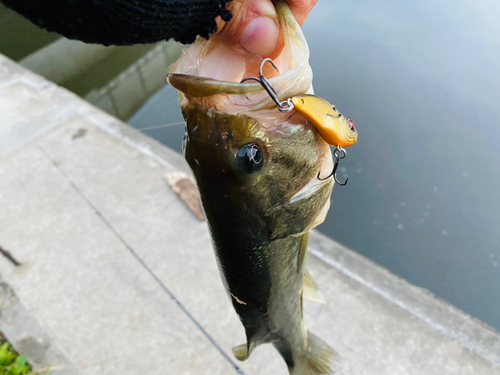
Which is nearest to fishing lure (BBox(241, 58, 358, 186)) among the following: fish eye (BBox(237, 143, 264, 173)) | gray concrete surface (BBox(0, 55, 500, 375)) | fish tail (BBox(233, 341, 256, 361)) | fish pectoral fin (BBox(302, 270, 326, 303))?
fish eye (BBox(237, 143, 264, 173))

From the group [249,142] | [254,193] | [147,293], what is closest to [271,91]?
[249,142]

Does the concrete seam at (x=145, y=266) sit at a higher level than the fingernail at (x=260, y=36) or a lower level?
lower

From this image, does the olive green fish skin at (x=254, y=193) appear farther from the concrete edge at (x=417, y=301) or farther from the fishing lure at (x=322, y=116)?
the concrete edge at (x=417, y=301)

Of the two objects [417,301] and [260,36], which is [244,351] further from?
[417,301]

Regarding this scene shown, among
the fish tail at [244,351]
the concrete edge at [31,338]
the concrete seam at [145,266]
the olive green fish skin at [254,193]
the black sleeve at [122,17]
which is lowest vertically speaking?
the concrete edge at [31,338]

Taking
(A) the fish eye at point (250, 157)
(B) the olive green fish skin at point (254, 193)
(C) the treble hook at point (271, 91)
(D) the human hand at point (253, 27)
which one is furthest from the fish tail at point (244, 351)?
(D) the human hand at point (253, 27)

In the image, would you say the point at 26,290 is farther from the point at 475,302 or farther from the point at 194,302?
the point at 475,302

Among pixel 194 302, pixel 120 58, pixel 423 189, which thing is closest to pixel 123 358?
pixel 194 302
